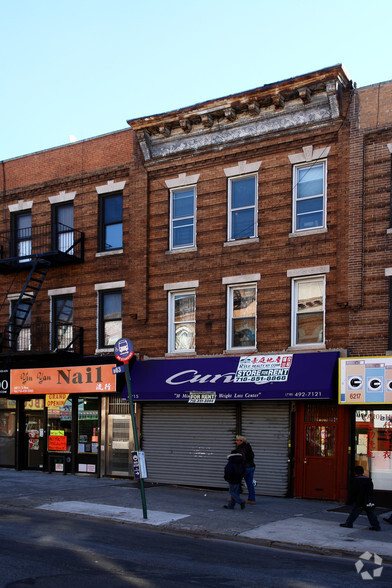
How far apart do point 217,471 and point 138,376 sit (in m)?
3.74

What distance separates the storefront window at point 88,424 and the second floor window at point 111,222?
5.13 metres

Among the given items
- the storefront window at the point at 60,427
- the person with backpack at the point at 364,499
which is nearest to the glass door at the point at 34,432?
the storefront window at the point at 60,427

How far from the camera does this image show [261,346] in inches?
757

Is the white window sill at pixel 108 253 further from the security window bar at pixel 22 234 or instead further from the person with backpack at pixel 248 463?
the person with backpack at pixel 248 463

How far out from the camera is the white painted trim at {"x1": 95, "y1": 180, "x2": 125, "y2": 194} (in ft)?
74.4

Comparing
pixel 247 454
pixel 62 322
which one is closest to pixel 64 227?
pixel 62 322

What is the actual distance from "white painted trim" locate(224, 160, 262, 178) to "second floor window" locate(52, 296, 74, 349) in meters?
7.31

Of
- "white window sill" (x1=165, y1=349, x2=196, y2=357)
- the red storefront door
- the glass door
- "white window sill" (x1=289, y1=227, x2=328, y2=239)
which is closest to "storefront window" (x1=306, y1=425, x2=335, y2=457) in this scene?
the red storefront door

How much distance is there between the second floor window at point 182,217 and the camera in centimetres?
2116

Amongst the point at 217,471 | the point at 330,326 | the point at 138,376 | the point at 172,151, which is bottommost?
the point at 217,471

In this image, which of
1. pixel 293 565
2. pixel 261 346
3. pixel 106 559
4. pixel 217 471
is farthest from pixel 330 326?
pixel 106 559

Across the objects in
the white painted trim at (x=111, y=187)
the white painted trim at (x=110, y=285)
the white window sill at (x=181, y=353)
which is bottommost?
the white window sill at (x=181, y=353)

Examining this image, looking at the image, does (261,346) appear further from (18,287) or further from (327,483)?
(18,287)

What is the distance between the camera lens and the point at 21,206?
2502 cm
